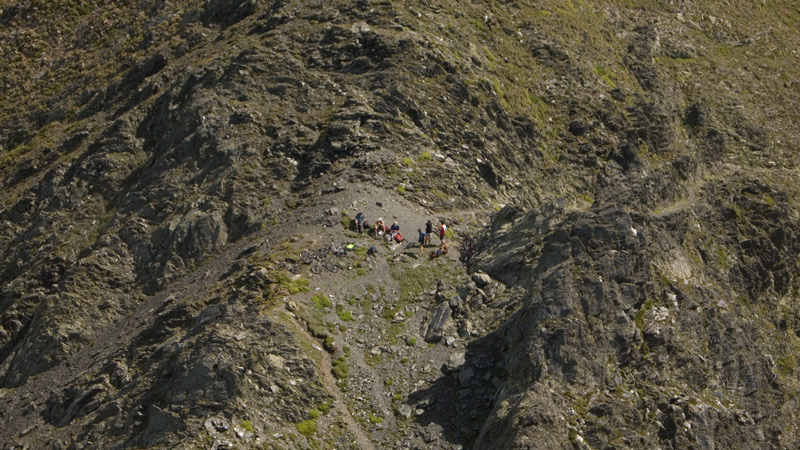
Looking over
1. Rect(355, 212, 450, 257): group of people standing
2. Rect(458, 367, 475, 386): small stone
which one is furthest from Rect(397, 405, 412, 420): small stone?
Rect(355, 212, 450, 257): group of people standing

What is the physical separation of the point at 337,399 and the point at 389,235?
14.0 meters

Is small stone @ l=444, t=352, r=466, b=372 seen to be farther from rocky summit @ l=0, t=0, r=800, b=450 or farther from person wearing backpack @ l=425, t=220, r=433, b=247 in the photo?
person wearing backpack @ l=425, t=220, r=433, b=247

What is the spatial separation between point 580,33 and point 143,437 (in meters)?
60.0

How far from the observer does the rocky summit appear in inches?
1882

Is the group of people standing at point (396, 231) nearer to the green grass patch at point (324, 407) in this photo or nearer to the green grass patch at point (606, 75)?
the green grass patch at point (324, 407)

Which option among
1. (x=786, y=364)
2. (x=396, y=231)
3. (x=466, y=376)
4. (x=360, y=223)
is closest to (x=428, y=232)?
(x=396, y=231)

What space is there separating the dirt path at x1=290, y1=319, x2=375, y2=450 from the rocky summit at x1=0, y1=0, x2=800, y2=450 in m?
0.20

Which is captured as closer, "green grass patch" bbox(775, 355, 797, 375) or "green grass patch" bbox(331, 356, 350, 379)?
"green grass patch" bbox(331, 356, 350, 379)

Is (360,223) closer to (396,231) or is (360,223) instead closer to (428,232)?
(396,231)

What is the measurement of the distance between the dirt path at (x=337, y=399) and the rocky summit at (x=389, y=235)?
0.65 feet

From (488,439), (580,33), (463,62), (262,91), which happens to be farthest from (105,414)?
(580,33)

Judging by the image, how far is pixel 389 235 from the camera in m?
60.7

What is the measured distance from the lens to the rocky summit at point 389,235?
47.8 meters

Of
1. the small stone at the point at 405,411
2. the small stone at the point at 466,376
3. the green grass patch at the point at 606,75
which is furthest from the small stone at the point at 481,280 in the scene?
the green grass patch at the point at 606,75
